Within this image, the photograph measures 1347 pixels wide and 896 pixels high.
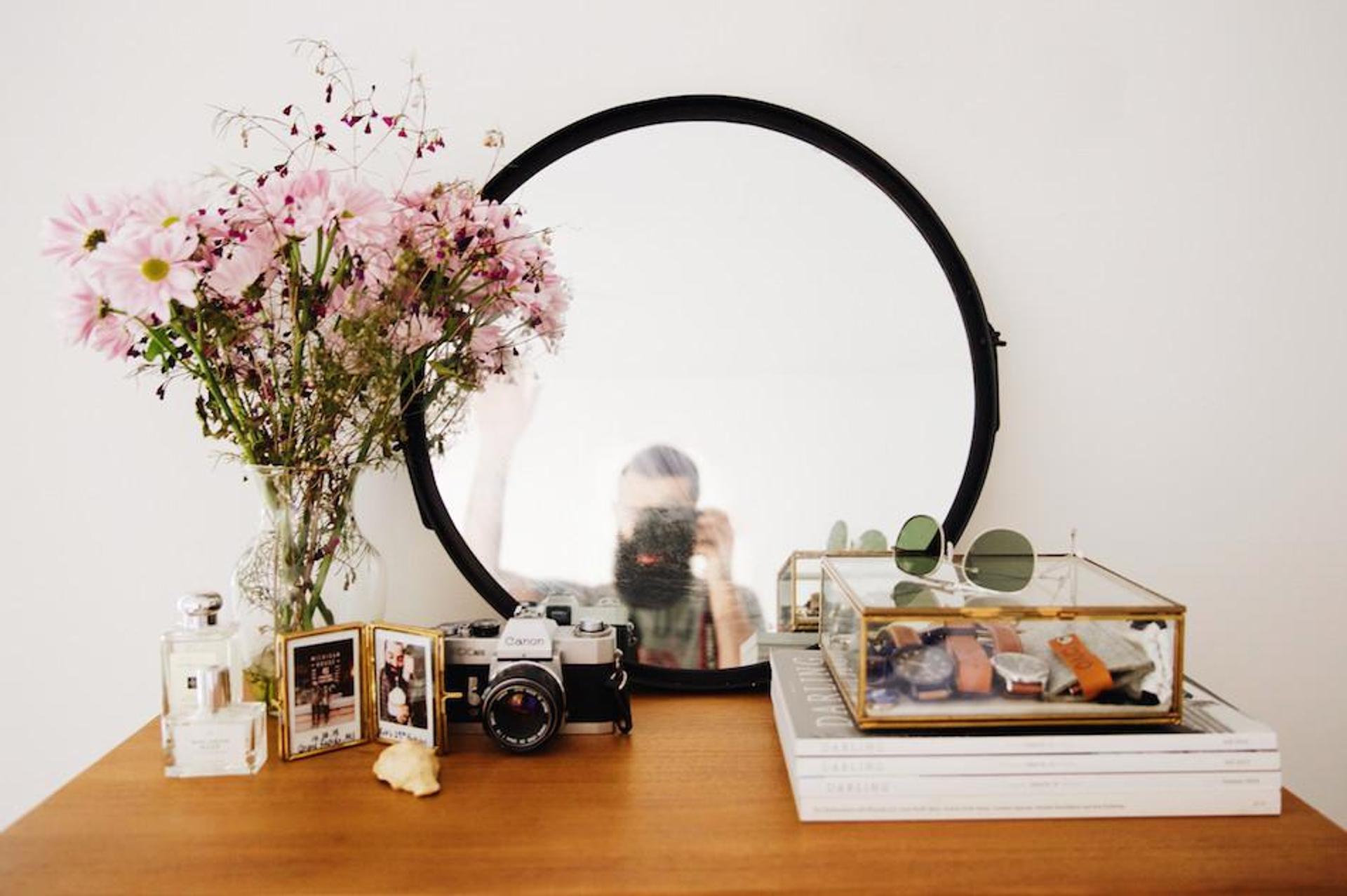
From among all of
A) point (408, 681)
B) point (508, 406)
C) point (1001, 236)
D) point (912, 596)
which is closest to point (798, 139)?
point (1001, 236)

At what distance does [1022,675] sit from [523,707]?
1.76 feet

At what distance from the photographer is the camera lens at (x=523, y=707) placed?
3.30ft

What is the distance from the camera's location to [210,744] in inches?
38.9

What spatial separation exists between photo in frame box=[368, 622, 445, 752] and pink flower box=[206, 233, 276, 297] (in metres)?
0.40

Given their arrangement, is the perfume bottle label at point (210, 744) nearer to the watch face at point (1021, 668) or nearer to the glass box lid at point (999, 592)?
the glass box lid at point (999, 592)

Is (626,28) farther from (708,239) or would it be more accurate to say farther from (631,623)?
(631,623)

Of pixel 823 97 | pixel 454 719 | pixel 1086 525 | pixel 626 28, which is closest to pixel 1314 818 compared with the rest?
pixel 1086 525

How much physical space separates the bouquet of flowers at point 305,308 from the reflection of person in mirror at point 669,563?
8.3 inches

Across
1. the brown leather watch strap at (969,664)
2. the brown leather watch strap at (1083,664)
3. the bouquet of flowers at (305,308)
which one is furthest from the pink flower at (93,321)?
the brown leather watch strap at (1083,664)

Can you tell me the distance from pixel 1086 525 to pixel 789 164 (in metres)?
0.66

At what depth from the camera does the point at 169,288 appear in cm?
91

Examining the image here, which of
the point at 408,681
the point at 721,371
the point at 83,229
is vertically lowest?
the point at 408,681

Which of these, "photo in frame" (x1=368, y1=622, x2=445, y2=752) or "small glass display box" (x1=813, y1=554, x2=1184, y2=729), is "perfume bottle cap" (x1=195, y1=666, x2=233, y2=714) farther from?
"small glass display box" (x1=813, y1=554, x2=1184, y2=729)

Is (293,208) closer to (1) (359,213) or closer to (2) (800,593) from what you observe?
(1) (359,213)
